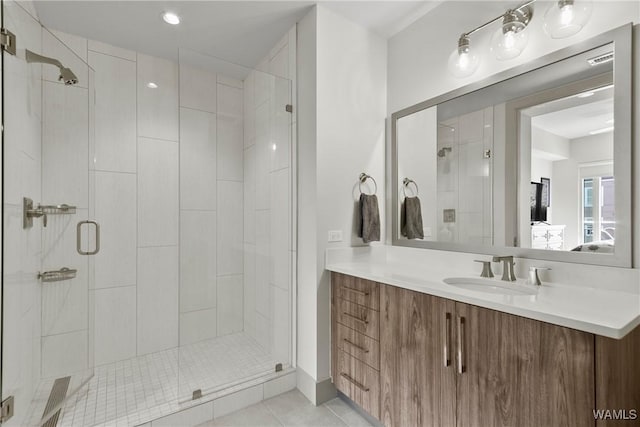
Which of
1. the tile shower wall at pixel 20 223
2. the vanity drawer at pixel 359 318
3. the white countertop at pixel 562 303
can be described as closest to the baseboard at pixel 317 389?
the vanity drawer at pixel 359 318

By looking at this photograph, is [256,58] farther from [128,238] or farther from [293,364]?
[293,364]

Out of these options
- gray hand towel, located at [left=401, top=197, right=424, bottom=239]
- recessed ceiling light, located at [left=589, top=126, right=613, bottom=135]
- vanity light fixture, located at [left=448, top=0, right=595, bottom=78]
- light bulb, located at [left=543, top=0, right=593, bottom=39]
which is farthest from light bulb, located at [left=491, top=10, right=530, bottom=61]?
gray hand towel, located at [left=401, top=197, right=424, bottom=239]

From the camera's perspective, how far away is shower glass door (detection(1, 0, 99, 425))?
1341mm

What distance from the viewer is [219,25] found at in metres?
2.16

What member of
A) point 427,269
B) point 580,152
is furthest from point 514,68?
point 427,269

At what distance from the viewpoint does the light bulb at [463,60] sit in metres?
1.76

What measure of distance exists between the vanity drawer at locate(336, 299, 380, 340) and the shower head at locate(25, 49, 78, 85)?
207cm

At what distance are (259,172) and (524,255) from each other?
169cm

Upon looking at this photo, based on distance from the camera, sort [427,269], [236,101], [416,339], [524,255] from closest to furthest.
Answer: [416,339] → [524,255] → [427,269] → [236,101]

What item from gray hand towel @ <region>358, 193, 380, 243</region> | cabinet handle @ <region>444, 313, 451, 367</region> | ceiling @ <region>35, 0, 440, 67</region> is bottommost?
cabinet handle @ <region>444, 313, 451, 367</region>

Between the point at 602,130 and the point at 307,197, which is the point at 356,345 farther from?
the point at 602,130

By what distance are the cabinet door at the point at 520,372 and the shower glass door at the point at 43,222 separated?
1910 mm

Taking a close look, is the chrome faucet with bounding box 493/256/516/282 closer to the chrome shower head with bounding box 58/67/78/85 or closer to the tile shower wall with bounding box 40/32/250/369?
the tile shower wall with bounding box 40/32/250/369

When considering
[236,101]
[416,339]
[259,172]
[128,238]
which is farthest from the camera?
[128,238]
